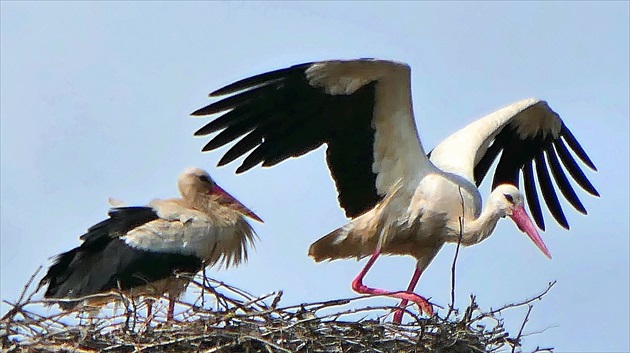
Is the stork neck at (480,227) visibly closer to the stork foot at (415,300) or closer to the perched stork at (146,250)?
the stork foot at (415,300)

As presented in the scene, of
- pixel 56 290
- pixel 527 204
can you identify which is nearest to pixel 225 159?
pixel 56 290

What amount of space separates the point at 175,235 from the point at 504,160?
2.35m

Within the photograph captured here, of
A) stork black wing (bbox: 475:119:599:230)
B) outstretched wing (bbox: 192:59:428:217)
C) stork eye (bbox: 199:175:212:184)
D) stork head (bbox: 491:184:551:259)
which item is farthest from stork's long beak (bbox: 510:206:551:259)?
stork eye (bbox: 199:175:212:184)

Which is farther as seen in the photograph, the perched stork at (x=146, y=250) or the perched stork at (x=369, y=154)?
the perched stork at (x=146, y=250)

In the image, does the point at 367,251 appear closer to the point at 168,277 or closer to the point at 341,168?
the point at 341,168

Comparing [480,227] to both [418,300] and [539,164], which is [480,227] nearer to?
[418,300]

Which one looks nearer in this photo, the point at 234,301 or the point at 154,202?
the point at 234,301

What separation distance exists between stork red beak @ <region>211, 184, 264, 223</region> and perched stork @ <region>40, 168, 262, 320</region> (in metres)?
0.10

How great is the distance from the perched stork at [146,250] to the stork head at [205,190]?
0.15m

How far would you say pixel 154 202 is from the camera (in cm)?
946

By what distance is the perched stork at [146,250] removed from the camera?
29.6 ft

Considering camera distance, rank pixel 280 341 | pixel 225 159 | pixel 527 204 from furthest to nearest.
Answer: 1. pixel 527 204
2. pixel 225 159
3. pixel 280 341

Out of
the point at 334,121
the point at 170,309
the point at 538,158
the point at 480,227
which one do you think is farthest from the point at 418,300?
the point at 538,158

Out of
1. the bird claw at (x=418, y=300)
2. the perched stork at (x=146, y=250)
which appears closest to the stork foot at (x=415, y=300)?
the bird claw at (x=418, y=300)
